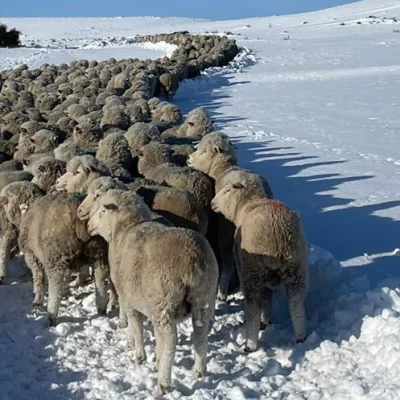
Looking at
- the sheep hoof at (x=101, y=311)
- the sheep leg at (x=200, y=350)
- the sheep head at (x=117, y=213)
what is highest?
the sheep head at (x=117, y=213)

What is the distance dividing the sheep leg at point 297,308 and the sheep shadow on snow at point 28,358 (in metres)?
1.60

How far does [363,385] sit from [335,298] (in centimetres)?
131

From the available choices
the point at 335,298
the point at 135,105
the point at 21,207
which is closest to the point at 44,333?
the point at 21,207

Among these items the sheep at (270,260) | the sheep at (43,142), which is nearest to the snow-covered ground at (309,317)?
the sheep at (270,260)

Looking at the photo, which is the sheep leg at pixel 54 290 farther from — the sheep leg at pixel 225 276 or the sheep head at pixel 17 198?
the sheep leg at pixel 225 276

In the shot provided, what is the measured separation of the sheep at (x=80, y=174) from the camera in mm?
6668

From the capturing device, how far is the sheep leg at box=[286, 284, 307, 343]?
532 centimetres

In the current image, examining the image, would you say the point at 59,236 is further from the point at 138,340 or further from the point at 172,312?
the point at 172,312

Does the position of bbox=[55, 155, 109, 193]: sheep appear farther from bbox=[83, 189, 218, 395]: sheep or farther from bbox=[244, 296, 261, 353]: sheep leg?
bbox=[244, 296, 261, 353]: sheep leg

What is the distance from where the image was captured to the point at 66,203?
5.89 m

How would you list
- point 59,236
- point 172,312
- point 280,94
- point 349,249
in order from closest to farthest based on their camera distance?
point 172,312
point 59,236
point 349,249
point 280,94

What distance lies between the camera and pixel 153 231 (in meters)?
4.87

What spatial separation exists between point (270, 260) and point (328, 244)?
2.51 meters

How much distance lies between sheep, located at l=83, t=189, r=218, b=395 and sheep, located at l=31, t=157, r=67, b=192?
228cm
